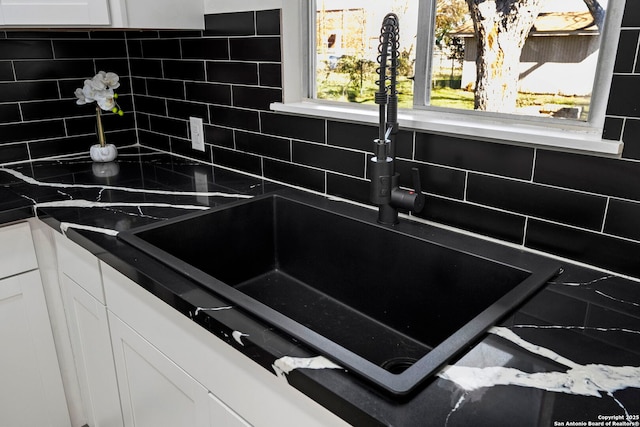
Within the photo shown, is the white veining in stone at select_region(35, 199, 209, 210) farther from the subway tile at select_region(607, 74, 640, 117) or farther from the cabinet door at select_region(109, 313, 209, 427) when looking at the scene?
the subway tile at select_region(607, 74, 640, 117)

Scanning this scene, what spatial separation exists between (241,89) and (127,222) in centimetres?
62

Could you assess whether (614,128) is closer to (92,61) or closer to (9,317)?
(9,317)

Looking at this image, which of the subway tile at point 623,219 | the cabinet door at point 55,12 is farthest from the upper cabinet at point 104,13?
the subway tile at point 623,219

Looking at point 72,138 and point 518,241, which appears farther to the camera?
point 72,138

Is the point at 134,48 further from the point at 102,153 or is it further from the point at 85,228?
the point at 85,228

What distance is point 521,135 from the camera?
1026 millimetres

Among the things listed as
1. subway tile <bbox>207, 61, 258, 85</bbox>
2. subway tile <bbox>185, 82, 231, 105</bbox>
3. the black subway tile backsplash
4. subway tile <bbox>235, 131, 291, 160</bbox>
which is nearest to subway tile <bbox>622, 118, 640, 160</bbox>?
the black subway tile backsplash

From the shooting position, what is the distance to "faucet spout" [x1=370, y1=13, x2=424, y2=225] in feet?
3.60

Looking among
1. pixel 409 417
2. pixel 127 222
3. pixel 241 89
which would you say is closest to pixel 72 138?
pixel 241 89

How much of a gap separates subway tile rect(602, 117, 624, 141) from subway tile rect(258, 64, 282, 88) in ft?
2.96

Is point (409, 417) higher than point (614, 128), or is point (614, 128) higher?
point (614, 128)

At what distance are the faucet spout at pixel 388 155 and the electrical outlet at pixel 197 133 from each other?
2.98 feet

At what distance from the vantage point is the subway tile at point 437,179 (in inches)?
46.4

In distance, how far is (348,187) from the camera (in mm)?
1413
